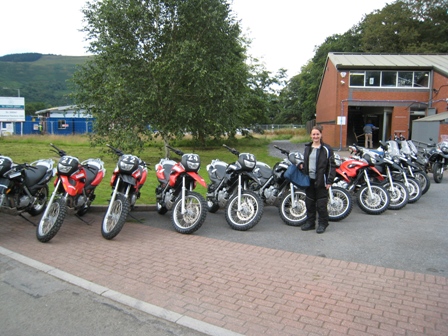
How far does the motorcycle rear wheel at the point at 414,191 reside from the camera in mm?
9359

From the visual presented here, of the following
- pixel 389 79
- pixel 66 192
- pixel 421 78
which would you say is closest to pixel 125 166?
pixel 66 192

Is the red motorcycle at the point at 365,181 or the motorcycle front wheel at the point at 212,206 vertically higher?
the red motorcycle at the point at 365,181

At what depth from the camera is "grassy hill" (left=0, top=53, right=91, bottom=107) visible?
114 metres

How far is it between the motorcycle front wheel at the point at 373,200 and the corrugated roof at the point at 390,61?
23.6m

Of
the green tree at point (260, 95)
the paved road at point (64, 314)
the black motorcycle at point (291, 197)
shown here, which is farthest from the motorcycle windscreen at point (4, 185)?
the green tree at point (260, 95)

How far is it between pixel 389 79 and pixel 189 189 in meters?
27.4

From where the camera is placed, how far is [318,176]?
6.59 m

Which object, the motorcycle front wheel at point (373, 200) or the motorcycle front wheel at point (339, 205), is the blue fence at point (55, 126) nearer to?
the motorcycle front wheel at point (373, 200)

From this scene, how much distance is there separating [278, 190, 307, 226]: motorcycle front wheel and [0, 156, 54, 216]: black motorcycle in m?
4.26

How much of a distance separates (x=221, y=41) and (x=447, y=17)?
151 ft

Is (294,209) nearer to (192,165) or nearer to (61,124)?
(192,165)

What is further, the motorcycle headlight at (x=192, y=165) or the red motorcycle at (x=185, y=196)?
the motorcycle headlight at (x=192, y=165)

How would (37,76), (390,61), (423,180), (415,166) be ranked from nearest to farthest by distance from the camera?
(415,166) < (423,180) < (390,61) < (37,76)

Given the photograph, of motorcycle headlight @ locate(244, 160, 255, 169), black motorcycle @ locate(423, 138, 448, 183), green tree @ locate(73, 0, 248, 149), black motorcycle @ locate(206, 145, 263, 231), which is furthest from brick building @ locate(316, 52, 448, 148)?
motorcycle headlight @ locate(244, 160, 255, 169)
